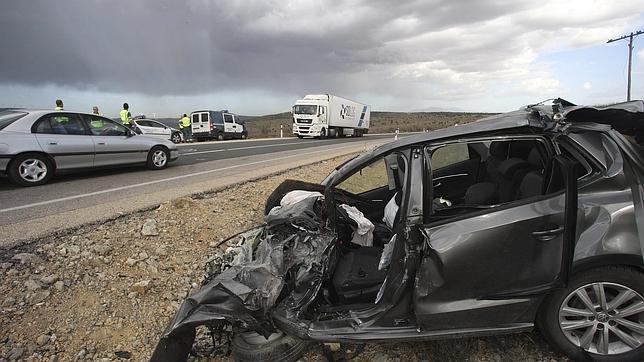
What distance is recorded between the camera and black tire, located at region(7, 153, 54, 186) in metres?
7.68

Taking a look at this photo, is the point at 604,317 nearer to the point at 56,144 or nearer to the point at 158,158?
the point at 56,144

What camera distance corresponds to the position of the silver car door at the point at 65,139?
806 centimetres

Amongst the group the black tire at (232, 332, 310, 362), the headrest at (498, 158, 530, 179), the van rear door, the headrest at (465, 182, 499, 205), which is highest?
the van rear door

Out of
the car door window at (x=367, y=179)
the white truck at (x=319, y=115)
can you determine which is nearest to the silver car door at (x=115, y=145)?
the car door window at (x=367, y=179)

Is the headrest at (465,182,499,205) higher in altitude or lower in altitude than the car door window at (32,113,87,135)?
lower

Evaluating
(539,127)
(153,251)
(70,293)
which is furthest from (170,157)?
(539,127)

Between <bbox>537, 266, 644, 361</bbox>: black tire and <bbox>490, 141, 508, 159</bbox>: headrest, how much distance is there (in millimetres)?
1194

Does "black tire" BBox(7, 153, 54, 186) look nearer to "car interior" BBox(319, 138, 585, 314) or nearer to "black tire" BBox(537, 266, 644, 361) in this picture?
"car interior" BBox(319, 138, 585, 314)

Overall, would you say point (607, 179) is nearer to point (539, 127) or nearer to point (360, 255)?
point (539, 127)

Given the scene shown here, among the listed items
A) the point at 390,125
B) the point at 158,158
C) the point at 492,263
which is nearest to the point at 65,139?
the point at 158,158

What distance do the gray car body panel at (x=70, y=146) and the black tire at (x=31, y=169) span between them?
0.10 metres

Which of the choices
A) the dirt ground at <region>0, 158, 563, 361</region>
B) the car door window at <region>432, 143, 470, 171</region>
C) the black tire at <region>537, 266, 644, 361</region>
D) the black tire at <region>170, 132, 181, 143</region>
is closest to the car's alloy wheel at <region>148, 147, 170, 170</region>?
the dirt ground at <region>0, 158, 563, 361</region>

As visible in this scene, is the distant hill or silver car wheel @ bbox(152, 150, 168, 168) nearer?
silver car wheel @ bbox(152, 150, 168, 168)

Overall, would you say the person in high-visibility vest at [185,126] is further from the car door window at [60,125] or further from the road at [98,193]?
the car door window at [60,125]
